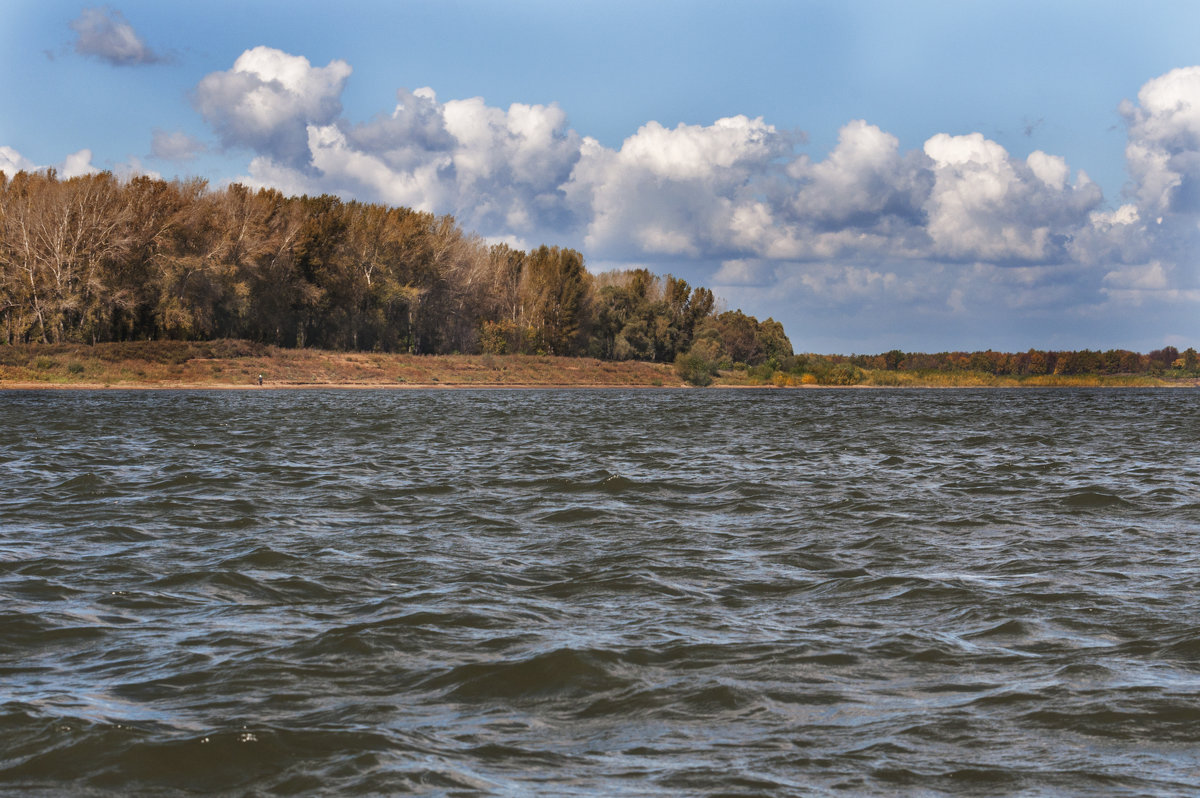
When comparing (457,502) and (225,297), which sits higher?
(225,297)

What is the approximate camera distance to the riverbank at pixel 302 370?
Answer: 69.2 m

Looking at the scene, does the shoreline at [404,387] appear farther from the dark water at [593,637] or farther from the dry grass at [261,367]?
the dark water at [593,637]

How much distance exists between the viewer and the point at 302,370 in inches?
3209

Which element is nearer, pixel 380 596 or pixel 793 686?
pixel 793 686

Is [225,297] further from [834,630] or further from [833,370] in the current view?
[834,630]

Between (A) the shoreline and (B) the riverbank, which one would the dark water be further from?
(B) the riverbank

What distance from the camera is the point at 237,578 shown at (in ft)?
33.7

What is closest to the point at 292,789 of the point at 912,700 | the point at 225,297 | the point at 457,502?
the point at 912,700

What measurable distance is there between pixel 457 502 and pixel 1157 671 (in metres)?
11.2

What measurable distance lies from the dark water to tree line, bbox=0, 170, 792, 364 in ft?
199

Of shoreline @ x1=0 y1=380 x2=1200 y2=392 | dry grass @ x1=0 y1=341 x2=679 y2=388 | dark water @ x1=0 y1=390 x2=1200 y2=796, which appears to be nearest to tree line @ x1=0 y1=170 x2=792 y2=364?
dry grass @ x1=0 y1=341 x2=679 y2=388

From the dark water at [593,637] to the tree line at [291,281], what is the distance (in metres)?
60.7

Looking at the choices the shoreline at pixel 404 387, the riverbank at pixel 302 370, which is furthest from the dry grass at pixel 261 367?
the shoreline at pixel 404 387

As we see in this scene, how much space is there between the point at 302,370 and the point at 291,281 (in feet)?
35.1
